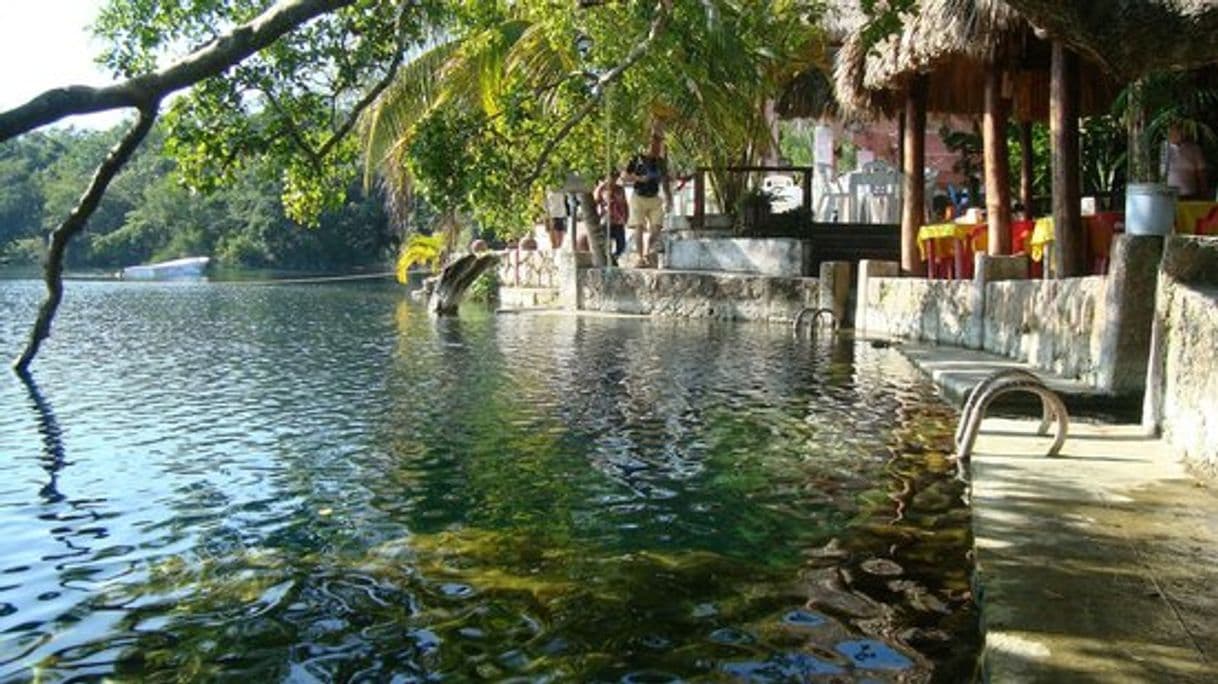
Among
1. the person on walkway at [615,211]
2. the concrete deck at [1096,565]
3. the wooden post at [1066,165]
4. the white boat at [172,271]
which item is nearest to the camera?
the concrete deck at [1096,565]

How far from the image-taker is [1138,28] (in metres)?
3.87

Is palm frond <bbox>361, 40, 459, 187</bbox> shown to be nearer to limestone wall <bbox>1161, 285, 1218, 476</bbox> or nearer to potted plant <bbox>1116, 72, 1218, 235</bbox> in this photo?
potted plant <bbox>1116, 72, 1218, 235</bbox>

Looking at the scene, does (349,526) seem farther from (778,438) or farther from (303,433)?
(778,438)

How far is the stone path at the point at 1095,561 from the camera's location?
10.3ft

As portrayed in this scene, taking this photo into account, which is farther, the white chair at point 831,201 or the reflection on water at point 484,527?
the white chair at point 831,201

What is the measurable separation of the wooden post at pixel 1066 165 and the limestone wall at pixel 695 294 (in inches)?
292

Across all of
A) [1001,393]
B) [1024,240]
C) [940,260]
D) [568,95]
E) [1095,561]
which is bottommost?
[1095,561]

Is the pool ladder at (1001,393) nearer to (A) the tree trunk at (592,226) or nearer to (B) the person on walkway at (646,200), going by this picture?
(B) the person on walkway at (646,200)

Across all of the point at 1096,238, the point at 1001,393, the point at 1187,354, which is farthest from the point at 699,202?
the point at 1187,354

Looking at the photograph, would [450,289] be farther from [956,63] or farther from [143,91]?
[143,91]

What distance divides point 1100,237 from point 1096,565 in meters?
7.31

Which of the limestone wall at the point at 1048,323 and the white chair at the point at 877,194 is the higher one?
the white chair at the point at 877,194

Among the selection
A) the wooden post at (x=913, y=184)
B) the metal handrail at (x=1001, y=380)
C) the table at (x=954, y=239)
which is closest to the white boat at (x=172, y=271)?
the wooden post at (x=913, y=184)

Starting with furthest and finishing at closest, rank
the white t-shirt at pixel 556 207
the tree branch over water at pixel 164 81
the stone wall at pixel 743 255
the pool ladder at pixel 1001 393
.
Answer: the white t-shirt at pixel 556 207, the stone wall at pixel 743 255, the pool ladder at pixel 1001 393, the tree branch over water at pixel 164 81
